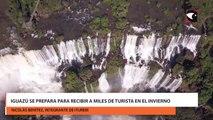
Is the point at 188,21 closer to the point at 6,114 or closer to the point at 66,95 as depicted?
the point at 66,95

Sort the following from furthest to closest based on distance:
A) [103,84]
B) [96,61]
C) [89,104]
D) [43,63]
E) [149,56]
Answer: [149,56]
[96,61]
[103,84]
[43,63]
[89,104]

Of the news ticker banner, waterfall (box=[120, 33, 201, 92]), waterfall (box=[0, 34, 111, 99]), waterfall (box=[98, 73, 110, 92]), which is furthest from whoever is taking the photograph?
waterfall (box=[120, 33, 201, 92])

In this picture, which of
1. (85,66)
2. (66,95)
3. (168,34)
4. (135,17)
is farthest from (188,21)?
(66,95)

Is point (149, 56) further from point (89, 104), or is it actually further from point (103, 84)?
point (89, 104)

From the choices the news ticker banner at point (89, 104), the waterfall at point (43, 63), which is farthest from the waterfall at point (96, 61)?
the news ticker banner at point (89, 104)

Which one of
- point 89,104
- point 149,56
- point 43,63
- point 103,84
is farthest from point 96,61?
point 149,56

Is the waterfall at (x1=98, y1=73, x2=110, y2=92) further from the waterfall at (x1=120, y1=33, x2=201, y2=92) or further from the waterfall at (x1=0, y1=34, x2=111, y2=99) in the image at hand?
the waterfall at (x1=120, y1=33, x2=201, y2=92)

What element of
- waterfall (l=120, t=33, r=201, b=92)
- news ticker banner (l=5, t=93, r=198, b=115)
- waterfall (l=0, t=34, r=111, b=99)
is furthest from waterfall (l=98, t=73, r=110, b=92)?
waterfall (l=120, t=33, r=201, b=92)

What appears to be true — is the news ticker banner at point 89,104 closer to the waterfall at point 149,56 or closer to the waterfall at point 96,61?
the waterfall at point 96,61
